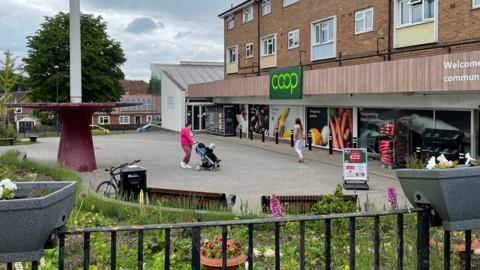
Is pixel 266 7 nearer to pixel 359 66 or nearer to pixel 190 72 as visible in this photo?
pixel 359 66

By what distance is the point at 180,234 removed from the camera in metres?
6.21

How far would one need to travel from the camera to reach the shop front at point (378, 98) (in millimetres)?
13363

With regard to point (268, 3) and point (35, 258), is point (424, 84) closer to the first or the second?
point (35, 258)

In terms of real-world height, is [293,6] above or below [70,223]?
above

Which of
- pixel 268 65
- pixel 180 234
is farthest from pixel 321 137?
pixel 180 234

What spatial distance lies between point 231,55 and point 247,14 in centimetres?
380

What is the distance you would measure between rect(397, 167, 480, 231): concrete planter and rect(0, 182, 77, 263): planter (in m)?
2.05

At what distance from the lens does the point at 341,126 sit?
21.6 meters

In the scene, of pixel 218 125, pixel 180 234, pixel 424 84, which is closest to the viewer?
pixel 180 234

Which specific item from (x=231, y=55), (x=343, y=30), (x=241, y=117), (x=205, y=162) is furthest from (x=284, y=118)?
(x=205, y=162)

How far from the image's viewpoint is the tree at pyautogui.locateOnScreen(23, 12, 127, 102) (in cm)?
4338

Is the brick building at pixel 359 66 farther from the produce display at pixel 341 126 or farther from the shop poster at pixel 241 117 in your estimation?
the shop poster at pixel 241 117

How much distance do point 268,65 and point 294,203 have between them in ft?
66.0

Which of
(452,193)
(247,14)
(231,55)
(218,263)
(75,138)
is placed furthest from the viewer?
(231,55)
